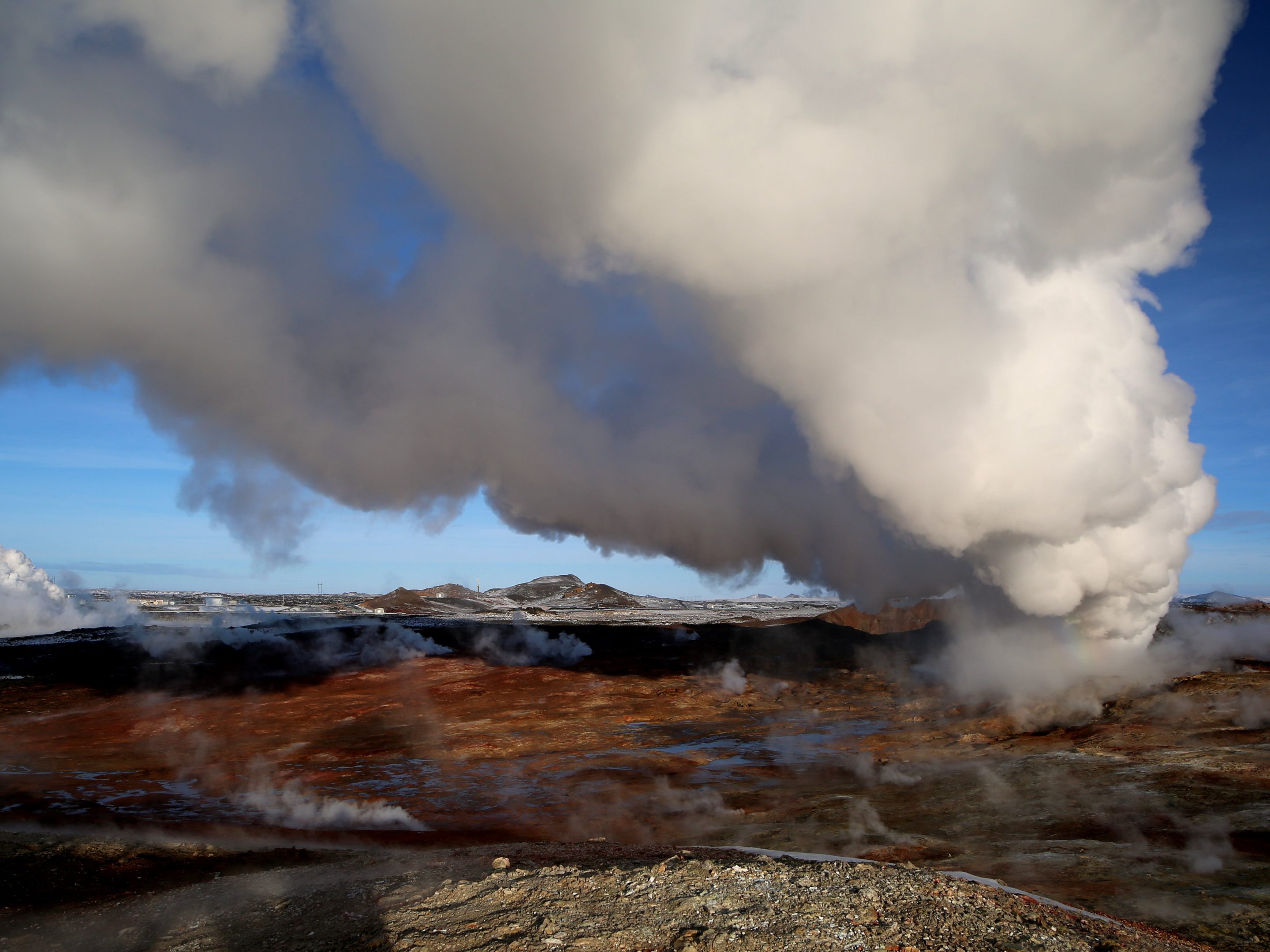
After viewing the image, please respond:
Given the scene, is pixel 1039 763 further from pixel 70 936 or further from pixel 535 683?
pixel 535 683

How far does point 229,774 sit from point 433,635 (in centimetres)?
4242

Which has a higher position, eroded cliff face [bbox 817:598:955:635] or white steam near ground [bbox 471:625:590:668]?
eroded cliff face [bbox 817:598:955:635]

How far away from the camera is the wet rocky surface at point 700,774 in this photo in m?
9.98

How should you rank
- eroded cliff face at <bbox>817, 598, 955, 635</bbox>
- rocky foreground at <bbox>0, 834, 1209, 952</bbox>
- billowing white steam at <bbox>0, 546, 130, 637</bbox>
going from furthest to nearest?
billowing white steam at <bbox>0, 546, 130, 637</bbox> → eroded cliff face at <bbox>817, 598, 955, 635</bbox> → rocky foreground at <bbox>0, 834, 1209, 952</bbox>

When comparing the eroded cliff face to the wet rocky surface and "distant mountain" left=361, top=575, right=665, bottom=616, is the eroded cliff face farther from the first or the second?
"distant mountain" left=361, top=575, right=665, bottom=616

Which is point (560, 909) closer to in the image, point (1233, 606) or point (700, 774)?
point (700, 774)

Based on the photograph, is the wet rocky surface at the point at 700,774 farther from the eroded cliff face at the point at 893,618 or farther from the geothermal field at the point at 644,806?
the eroded cliff face at the point at 893,618

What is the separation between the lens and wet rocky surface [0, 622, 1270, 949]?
998 centimetres

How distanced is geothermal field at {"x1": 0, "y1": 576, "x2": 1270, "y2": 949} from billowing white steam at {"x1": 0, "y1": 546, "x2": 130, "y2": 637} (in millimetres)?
58964

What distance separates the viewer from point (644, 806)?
1522 centimetres

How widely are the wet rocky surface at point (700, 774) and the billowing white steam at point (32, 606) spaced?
58.4 metres

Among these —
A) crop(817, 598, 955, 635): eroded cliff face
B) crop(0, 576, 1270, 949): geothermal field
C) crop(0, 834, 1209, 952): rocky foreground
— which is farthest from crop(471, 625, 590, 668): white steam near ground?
crop(0, 834, 1209, 952): rocky foreground

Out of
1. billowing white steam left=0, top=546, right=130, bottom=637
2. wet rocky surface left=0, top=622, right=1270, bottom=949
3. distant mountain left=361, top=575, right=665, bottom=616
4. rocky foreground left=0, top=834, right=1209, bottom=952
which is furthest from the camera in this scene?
distant mountain left=361, top=575, right=665, bottom=616

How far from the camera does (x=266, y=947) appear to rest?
7355mm
